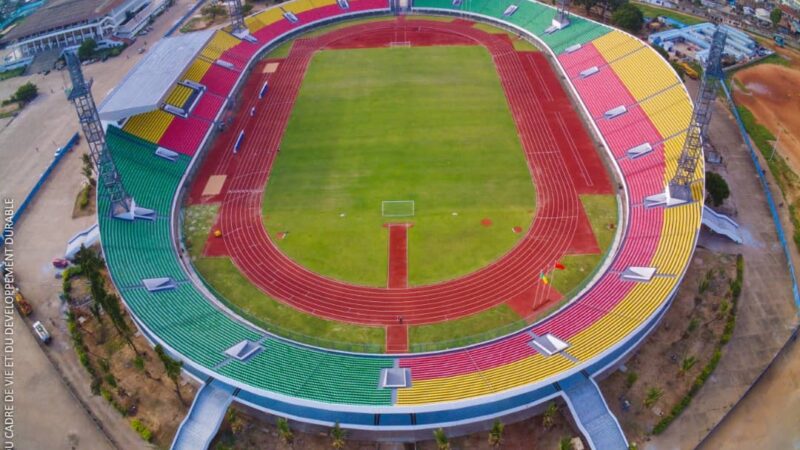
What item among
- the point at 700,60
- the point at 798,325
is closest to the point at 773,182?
the point at 798,325

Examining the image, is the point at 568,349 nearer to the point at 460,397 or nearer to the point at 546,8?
the point at 460,397

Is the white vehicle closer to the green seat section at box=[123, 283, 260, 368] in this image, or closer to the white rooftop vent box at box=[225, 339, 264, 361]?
the green seat section at box=[123, 283, 260, 368]

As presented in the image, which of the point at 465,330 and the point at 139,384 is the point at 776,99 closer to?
the point at 465,330

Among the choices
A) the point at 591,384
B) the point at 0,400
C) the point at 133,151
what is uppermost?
the point at 133,151

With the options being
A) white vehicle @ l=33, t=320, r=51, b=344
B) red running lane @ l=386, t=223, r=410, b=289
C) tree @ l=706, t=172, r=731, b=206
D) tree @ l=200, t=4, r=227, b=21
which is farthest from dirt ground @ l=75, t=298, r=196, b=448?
tree @ l=200, t=4, r=227, b=21

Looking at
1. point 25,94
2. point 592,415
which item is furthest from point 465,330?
point 25,94
